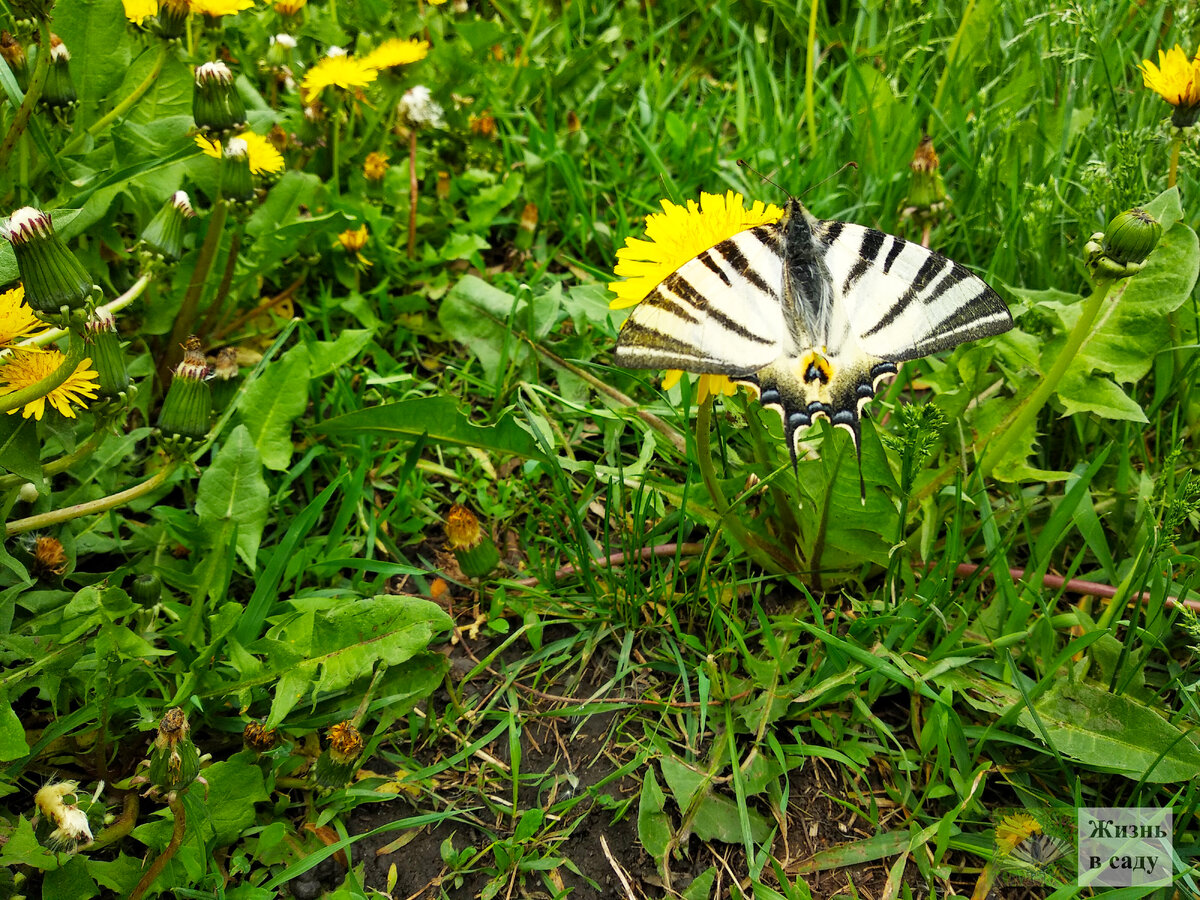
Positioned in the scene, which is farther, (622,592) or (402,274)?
(402,274)

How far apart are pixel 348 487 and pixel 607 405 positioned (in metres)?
0.68

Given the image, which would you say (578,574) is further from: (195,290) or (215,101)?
(215,101)

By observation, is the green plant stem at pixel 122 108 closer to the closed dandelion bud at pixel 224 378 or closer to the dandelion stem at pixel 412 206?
the closed dandelion bud at pixel 224 378

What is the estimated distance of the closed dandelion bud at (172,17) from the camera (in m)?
2.13

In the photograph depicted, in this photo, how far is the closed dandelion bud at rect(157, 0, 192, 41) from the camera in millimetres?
2127

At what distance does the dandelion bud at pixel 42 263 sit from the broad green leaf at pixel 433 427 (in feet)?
2.15

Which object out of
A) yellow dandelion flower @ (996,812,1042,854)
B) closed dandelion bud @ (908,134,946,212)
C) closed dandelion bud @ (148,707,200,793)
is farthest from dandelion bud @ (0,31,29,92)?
yellow dandelion flower @ (996,812,1042,854)

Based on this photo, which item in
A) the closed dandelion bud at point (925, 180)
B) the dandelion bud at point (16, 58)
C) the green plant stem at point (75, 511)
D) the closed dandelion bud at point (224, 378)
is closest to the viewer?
the green plant stem at point (75, 511)

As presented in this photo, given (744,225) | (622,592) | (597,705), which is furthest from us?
(622,592)

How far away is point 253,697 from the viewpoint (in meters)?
1.76

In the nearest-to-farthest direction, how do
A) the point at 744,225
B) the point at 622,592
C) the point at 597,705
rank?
the point at 744,225 < the point at 597,705 < the point at 622,592

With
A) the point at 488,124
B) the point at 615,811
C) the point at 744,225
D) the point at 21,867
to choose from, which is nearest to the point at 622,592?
the point at 615,811

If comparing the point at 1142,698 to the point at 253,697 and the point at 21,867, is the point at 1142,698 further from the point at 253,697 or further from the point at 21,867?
the point at 21,867

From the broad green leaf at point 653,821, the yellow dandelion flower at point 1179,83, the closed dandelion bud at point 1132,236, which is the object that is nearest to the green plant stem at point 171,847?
the broad green leaf at point 653,821
